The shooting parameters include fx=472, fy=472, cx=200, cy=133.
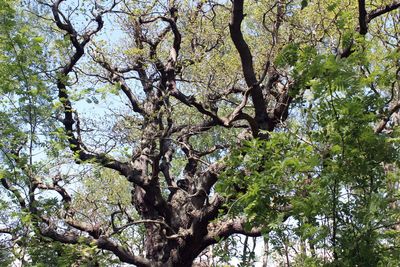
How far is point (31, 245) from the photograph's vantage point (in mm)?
6250

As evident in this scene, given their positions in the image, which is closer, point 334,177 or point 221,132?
point 334,177

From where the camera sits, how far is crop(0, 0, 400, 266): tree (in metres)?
3.63

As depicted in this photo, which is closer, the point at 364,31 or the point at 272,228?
the point at 272,228

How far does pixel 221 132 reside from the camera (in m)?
11.6

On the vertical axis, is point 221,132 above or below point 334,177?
above

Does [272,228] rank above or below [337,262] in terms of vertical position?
above

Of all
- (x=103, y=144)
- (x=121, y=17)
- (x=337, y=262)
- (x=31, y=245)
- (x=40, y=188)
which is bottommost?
(x=337, y=262)

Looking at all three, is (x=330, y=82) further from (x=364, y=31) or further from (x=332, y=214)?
(x=364, y=31)

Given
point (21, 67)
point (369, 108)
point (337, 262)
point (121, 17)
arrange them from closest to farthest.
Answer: point (337, 262)
point (369, 108)
point (21, 67)
point (121, 17)

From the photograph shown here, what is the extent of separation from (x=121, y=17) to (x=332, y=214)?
7.86m

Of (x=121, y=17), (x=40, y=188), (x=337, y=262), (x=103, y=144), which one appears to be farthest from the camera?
(x=121, y=17)

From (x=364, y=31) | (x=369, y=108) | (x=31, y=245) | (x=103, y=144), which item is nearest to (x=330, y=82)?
(x=369, y=108)

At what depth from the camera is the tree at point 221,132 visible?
363 centimetres

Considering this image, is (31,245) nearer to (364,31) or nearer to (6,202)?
(6,202)
